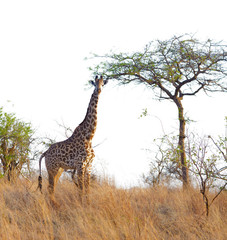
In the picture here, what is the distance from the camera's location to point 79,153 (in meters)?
9.27

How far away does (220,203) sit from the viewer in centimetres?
898

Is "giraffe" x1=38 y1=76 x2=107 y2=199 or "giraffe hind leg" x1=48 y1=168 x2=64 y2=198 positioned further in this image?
"giraffe hind leg" x1=48 y1=168 x2=64 y2=198

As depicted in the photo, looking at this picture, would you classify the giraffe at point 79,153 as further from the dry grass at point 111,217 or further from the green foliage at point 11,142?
the green foliage at point 11,142

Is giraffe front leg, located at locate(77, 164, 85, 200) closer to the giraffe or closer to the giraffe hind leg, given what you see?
the giraffe

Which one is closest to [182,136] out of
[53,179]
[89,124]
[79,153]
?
[89,124]

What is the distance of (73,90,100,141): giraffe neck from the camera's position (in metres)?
9.67

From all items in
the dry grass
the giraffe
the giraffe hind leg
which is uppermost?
the giraffe

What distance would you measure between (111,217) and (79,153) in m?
2.46

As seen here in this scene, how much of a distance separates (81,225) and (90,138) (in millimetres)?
3329

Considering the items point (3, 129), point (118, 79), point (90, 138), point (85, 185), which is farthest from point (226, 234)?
point (3, 129)

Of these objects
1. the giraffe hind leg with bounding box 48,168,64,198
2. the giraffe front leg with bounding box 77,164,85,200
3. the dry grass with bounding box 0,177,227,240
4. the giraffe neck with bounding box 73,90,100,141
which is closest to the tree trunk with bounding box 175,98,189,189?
the dry grass with bounding box 0,177,227,240

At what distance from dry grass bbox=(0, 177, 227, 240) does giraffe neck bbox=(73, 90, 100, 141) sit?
5.19 ft

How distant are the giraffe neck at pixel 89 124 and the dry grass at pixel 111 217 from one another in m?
1.58

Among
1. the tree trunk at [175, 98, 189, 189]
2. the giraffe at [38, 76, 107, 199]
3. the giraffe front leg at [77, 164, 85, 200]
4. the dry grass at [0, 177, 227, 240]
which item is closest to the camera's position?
the dry grass at [0, 177, 227, 240]
